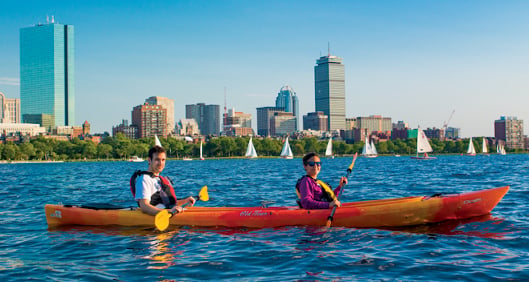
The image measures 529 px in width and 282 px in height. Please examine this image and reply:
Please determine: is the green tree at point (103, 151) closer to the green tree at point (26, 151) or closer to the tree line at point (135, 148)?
the tree line at point (135, 148)

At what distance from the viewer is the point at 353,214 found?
1200cm

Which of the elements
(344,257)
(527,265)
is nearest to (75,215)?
(344,257)

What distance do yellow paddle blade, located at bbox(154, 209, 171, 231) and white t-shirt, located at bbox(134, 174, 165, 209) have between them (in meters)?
0.51

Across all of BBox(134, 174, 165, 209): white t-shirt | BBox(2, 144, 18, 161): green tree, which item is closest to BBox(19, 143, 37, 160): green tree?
BBox(2, 144, 18, 161): green tree

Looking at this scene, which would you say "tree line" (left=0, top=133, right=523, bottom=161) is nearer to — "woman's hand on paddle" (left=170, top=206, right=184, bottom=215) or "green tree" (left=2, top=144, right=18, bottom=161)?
"green tree" (left=2, top=144, right=18, bottom=161)

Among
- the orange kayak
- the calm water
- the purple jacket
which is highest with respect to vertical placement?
the purple jacket

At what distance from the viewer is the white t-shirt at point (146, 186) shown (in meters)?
11.4

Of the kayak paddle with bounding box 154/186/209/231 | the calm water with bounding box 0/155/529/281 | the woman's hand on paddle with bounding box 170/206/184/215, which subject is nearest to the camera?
the calm water with bounding box 0/155/529/281

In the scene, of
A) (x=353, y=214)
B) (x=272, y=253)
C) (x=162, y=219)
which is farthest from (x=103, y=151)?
(x=272, y=253)

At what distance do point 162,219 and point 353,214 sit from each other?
4367 millimetres

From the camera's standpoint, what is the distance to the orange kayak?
471 inches

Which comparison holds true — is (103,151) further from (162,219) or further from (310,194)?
(310,194)

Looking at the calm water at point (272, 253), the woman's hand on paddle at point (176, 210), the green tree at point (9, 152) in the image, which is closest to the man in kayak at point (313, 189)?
the calm water at point (272, 253)

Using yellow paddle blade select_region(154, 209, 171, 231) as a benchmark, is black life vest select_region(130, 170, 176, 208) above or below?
above
